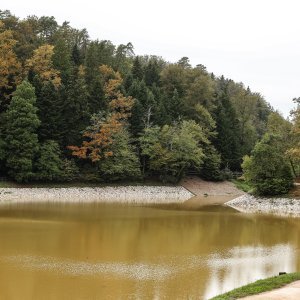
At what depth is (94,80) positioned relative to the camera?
2325 inches

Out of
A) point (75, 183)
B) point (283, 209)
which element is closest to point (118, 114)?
point (75, 183)

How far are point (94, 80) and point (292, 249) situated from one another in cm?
3959

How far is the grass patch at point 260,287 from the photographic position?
568 inches

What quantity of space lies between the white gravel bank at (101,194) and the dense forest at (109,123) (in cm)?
212

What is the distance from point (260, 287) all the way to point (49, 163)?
35784mm

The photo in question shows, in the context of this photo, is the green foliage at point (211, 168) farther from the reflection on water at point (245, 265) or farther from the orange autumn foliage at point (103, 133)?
the reflection on water at point (245, 265)

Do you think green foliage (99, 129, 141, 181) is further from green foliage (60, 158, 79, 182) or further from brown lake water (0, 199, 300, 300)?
brown lake water (0, 199, 300, 300)

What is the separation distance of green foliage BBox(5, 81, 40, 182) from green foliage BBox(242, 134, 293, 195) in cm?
2225

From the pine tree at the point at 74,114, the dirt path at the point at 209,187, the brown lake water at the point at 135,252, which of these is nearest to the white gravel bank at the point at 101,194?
the dirt path at the point at 209,187

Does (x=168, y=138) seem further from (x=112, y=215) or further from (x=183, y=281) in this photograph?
(x=183, y=281)

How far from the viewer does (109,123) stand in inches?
2078

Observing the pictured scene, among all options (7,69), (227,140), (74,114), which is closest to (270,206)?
(74,114)

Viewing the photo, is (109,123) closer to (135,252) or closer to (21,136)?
(21,136)

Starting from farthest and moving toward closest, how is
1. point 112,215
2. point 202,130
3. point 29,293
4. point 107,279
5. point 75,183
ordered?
point 202,130 < point 75,183 < point 112,215 < point 107,279 < point 29,293
